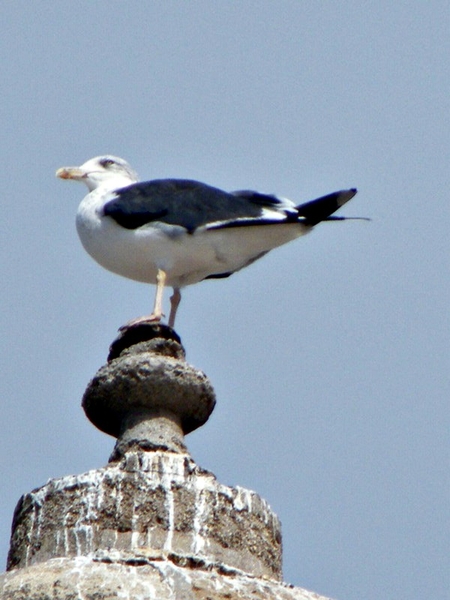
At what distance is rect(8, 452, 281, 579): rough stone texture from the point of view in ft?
17.8

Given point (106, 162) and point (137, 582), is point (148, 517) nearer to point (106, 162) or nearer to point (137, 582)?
point (137, 582)

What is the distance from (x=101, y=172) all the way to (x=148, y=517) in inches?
201

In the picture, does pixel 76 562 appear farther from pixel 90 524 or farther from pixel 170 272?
pixel 170 272

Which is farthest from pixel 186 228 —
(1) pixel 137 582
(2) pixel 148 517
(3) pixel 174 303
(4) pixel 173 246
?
(1) pixel 137 582

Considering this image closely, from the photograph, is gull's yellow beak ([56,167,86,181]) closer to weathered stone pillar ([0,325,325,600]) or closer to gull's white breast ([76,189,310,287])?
gull's white breast ([76,189,310,287])

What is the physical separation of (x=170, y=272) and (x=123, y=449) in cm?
311

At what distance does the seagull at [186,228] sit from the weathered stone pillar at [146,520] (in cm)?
254

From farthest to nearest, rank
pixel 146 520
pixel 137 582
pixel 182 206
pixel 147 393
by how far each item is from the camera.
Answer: pixel 182 206
pixel 147 393
pixel 146 520
pixel 137 582

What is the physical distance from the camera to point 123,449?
5.94 m

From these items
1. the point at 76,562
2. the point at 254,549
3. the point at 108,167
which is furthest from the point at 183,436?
the point at 108,167

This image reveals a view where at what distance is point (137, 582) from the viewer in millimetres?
4934

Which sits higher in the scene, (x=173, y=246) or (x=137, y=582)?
(x=173, y=246)

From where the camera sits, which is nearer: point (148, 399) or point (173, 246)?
point (148, 399)

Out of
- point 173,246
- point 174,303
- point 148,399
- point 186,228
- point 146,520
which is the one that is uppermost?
point 186,228
